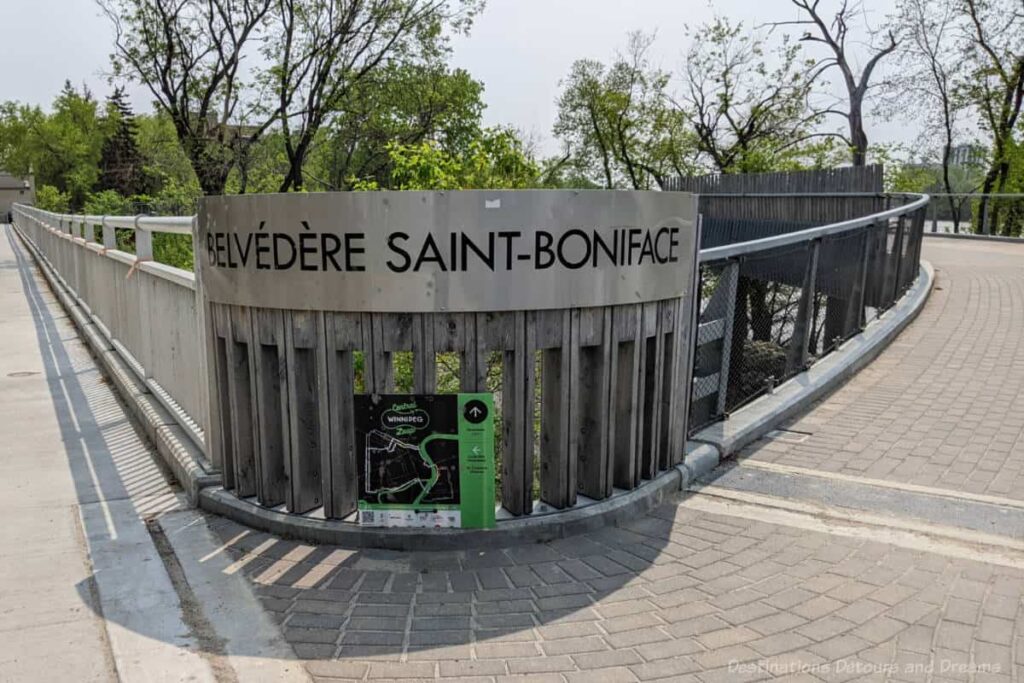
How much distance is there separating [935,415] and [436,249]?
443 cm

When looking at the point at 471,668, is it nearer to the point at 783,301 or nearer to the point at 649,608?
the point at 649,608

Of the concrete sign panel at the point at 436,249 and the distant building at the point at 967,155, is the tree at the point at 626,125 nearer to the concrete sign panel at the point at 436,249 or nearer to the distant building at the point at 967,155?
the distant building at the point at 967,155

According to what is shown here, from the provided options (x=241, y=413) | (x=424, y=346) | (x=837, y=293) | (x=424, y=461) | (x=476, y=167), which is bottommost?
(x=424, y=461)

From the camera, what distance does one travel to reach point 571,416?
12.8ft

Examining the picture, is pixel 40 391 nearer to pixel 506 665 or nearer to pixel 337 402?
pixel 337 402

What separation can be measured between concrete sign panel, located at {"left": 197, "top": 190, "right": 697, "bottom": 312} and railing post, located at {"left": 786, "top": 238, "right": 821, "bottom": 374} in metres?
3.47

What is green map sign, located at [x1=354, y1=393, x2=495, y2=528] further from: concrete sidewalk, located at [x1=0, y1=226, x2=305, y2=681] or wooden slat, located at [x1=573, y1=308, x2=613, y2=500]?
concrete sidewalk, located at [x1=0, y1=226, x2=305, y2=681]

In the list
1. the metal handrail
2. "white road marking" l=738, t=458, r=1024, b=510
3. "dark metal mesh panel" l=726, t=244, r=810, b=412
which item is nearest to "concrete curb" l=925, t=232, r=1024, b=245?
the metal handrail

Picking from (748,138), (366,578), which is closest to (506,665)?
(366,578)

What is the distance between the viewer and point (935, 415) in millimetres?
5969

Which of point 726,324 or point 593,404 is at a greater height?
point 726,324

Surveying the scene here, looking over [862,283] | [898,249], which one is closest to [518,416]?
[862,283]

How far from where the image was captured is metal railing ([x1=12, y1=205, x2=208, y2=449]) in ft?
15.9

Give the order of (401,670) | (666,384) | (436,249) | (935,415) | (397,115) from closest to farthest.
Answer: (401,670) → (436,249) → (666,384) → (935,415) → (397,115)
